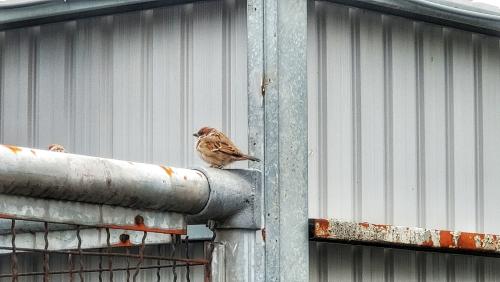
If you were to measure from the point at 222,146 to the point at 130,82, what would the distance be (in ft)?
4.61

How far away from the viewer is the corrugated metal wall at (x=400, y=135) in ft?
23.2

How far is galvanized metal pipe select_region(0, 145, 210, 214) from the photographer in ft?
11.0

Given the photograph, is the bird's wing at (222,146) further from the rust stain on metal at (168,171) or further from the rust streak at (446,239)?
the rust stain on metal at (168,171)

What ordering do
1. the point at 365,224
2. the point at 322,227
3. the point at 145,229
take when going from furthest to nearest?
the point at 365,224
the point at 322,227
the point at 145,229

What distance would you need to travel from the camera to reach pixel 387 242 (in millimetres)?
6938

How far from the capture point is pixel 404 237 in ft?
23.0

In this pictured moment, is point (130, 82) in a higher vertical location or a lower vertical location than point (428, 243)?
higher

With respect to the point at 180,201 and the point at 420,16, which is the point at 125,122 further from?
the point at 180,201

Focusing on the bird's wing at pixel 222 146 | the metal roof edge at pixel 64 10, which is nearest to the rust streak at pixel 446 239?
the bird's wing at pixel 222 146

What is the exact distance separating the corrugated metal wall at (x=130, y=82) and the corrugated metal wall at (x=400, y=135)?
51 centimetres

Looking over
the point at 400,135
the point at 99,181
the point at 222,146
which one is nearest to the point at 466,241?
the point at 400,135

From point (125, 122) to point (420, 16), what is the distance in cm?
192

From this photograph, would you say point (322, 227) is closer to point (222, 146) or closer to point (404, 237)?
point (222, 146)

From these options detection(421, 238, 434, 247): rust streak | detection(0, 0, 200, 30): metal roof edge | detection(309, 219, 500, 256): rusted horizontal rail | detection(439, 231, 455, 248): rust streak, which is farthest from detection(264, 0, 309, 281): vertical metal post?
detection(439, 231, 455, 248): rust streak
